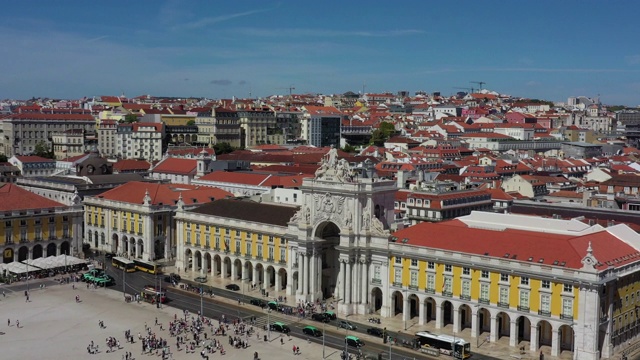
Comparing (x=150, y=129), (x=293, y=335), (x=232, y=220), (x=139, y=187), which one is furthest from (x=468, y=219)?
(x=150, y=129)

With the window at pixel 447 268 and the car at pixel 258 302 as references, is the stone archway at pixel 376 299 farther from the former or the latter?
the car at pixel 258 302

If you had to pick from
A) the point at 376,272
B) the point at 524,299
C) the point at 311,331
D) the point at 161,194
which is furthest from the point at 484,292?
the point at 161,194

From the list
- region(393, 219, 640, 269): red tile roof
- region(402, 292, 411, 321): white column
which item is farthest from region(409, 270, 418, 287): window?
region(393, 219, 640, 269): red tile roof

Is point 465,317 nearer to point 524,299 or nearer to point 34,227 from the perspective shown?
point 524,299

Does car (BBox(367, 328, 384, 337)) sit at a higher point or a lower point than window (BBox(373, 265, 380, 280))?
lower

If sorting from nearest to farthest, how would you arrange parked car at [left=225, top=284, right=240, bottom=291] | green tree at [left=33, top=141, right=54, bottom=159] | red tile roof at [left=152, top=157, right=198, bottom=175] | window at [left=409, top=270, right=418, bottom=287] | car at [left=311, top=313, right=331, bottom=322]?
window at [left=409, top=270, right=418, bottom=287] → car at [left=311, top=313, right=331, bottom=322] → parked car at [left=225, top=284, right=240, bottom=291] → red tile roof at [left=152, top=157, right=198, bottom=175] → green tree at [left=33, top=141, right=54, bottom=159]

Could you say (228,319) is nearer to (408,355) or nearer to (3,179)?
(408,355)

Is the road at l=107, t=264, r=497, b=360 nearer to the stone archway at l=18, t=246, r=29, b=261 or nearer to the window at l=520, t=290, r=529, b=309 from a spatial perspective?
the window at l=520, t=290, r=529, b=309
